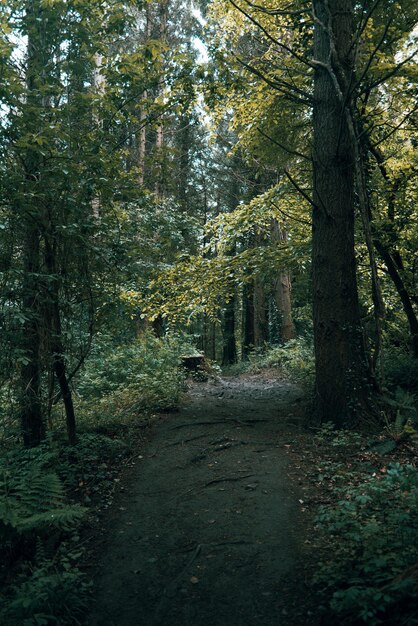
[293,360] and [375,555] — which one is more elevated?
[293,360]

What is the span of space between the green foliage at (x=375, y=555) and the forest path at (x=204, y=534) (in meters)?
0.39

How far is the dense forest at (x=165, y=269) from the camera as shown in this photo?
13.6 ft

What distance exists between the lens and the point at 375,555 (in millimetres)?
3502

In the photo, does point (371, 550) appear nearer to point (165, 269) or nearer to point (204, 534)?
point (204, 534)

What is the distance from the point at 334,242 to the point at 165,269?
3883mm

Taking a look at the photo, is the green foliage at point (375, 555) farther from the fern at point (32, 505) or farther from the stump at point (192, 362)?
the stump at point (192, 362)

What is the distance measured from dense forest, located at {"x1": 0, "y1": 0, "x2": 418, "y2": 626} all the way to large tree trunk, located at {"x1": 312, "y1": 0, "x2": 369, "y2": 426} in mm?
30

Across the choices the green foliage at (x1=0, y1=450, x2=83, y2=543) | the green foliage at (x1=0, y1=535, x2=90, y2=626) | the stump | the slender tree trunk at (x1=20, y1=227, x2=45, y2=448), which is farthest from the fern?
the stump

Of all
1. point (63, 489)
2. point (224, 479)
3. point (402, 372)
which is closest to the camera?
point (63, 489)

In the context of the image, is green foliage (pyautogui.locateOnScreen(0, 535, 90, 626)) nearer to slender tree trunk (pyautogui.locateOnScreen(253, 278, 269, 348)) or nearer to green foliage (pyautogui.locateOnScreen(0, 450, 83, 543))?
green foliage (pyautogui.locateOnScreen(0, 450, 83, 543))

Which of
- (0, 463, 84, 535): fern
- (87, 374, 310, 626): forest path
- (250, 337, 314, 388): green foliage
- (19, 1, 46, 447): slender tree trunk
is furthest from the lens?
(250, 337, 314, 388): green foliage

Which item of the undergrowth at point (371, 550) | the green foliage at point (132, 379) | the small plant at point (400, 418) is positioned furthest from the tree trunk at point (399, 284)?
the undergrowth at point (371, 550)

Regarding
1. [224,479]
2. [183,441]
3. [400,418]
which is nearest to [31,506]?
[224,479]

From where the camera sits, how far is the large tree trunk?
721 centimetres
